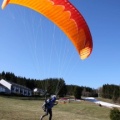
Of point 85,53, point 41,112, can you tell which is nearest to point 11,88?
point 41,112

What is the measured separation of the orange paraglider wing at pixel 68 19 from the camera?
1819cm

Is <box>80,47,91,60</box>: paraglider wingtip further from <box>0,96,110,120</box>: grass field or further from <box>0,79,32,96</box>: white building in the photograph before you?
<box>0,79,32,96</box>: white building

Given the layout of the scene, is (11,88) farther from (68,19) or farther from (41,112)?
(68,19)

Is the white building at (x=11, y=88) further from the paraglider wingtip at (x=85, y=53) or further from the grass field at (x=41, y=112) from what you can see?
the paraglider wingtip at (x=85, y=53)

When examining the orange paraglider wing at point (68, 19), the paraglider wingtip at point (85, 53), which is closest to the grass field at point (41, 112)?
the paraglider wingtip at point (85, 53)

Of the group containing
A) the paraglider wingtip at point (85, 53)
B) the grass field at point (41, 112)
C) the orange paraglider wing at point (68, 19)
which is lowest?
the grass field at point (41, 112)

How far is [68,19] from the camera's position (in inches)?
726

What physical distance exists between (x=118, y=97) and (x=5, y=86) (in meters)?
41.5

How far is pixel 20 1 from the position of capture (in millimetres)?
18516

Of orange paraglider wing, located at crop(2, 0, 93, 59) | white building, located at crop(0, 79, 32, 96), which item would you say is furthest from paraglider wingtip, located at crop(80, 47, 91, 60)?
white building, located at crop(0, 79, 32, 96)

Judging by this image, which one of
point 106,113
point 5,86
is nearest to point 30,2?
point 106,113

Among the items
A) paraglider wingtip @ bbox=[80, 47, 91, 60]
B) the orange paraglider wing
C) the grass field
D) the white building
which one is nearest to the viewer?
the orange paraglider wing

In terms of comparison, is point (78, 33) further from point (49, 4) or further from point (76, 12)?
point (49, 4)

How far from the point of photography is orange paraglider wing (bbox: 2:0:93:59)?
1819 centimetres
